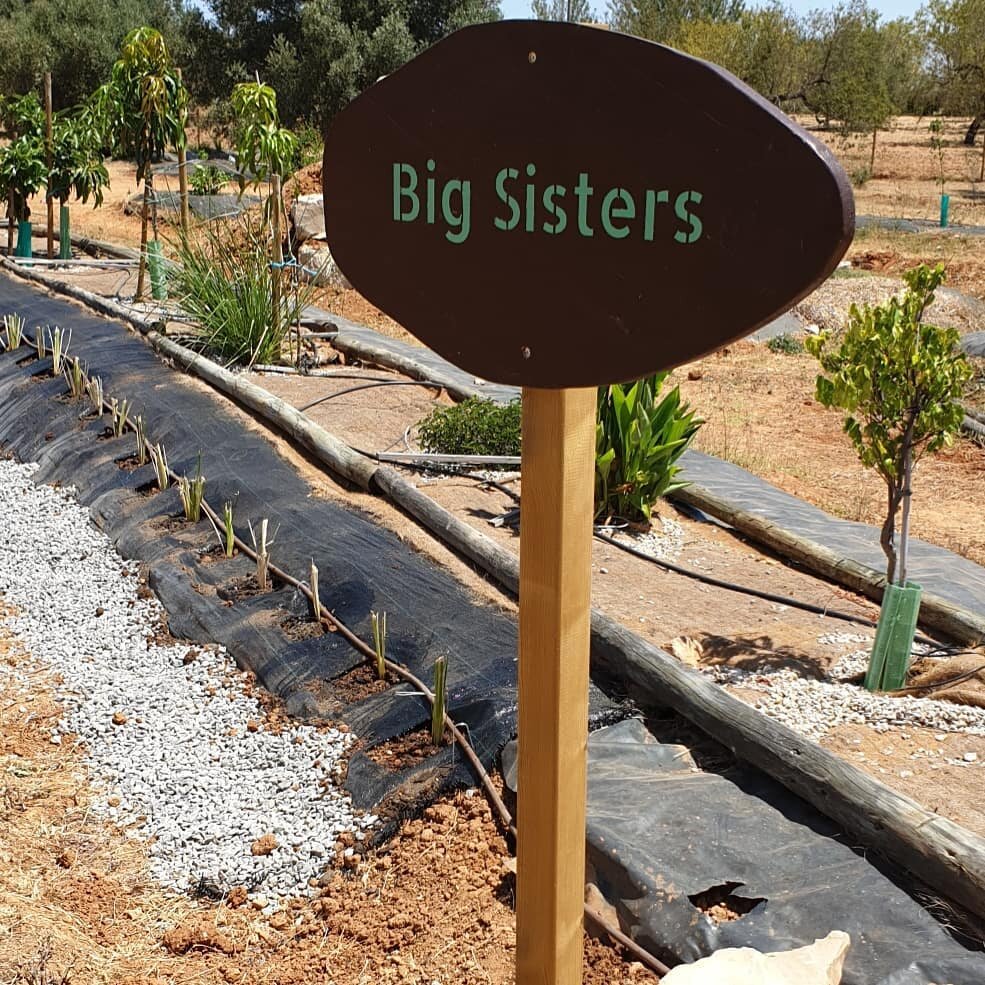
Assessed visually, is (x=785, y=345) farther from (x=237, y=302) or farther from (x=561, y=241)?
(x=561, y=241)

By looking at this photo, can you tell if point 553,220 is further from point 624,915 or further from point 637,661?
point 637,661

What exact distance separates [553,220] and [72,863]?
2.49 m

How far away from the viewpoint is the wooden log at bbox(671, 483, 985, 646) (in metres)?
4.56

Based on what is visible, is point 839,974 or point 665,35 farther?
point 665,35

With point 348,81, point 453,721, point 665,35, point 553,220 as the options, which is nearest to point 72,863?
point 453,721

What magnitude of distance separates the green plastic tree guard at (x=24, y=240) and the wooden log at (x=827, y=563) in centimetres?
1014

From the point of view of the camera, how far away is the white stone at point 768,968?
221 centimetres

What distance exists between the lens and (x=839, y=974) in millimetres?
2346

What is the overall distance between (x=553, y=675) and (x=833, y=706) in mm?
2291

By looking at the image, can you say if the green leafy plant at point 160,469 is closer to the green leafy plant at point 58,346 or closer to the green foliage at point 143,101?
the green leafy plant at point 58,346

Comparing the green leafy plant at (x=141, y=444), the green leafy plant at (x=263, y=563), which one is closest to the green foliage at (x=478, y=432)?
the green leafy plant at (x=141, y=444)

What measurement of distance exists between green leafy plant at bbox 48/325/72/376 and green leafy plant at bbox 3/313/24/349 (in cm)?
28

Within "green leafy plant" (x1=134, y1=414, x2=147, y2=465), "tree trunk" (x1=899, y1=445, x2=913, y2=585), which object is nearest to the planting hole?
"tree trunk" (x1=899, y1=445, x2=913, y2=585)

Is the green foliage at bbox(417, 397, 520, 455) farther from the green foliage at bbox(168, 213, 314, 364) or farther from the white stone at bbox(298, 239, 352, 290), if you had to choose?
the white stone at bbox(298, 239, 352, 290)
